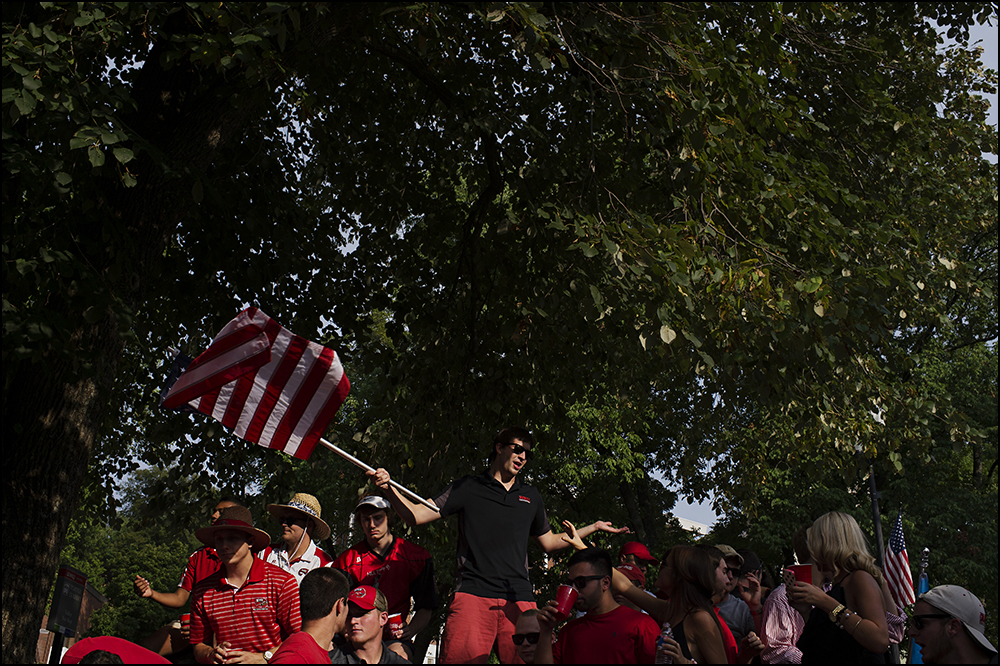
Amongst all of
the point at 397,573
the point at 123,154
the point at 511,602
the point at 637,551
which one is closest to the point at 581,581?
the point at 511,602

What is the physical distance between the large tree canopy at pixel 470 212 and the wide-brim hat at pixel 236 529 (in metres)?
1.38

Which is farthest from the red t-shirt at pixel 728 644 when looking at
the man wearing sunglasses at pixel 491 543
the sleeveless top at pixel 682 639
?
the man wearing sunglasses at pixel 491 543

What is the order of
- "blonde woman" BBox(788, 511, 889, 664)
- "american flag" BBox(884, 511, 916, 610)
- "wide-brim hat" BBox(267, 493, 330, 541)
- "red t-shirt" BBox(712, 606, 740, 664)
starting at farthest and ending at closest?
"american flag" BBox(884, 511, 916, 610) → "wide-brim hat" BBox(267, 493, 330, 541) → "red t-shirt" BBox(712, 606, 740, 664) → "blonde woman" BBox(788, 511, 889, 664)

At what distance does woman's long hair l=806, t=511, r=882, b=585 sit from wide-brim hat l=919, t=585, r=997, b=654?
513mm

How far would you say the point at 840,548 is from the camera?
463cm

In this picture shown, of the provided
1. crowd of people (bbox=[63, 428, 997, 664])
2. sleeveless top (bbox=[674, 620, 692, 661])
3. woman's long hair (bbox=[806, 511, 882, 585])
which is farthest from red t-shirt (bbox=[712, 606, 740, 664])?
woman's long hair (bbox=[806, 511, 882, 585])

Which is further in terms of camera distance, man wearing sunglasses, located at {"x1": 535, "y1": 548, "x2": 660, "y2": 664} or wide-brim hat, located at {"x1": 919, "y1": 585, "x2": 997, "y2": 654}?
man wearing sunglasses, located at {"x1": 535, "y1": 548, "x2": 660, "y2": 664}

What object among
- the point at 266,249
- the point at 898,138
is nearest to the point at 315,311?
the point at 266,249

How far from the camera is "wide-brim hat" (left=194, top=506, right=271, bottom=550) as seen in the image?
5.38 metres

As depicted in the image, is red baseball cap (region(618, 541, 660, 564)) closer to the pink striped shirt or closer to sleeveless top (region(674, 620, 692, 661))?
the pink striped shirt

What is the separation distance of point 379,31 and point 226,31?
6.07 ft

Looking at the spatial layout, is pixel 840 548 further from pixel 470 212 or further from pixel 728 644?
pixel 470 212

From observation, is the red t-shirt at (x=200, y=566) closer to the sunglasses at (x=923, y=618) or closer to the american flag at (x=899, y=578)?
the sunglasses at (x=923, y=618)

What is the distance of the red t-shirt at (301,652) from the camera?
12.3ft
